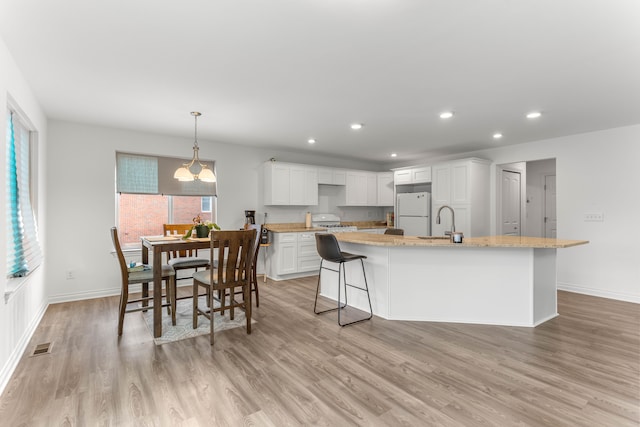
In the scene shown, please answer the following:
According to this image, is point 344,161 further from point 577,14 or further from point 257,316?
point 577,14

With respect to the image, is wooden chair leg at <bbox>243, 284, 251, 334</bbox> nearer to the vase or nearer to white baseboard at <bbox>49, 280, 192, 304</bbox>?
the vase

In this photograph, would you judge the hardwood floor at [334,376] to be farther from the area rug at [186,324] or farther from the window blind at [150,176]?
the window blind at [150,176]

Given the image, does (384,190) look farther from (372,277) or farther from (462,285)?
(462,285)

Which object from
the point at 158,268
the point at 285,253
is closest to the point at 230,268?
A: the point at 158,268

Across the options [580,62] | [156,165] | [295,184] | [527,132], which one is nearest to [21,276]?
[156,165]

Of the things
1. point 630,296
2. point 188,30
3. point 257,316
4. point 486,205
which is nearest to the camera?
point 188,30

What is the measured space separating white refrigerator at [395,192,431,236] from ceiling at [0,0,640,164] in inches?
84.8

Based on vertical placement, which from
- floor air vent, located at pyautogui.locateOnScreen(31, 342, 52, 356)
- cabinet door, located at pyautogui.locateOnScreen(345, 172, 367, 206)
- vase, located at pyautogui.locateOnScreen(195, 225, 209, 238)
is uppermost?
cabinet door, located at pyautogui.locateOnScreen(345, 172, 367, 206)

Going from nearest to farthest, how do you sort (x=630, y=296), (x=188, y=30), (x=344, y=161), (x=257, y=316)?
(x=188, y=30) → (x=257, y=316) → (x=630, y=296) → (x=344, y=161)

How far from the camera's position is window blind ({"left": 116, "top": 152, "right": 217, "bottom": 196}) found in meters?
4.77

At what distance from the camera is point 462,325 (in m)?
3.41

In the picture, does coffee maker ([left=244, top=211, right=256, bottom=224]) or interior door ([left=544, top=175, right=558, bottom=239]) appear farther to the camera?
interior door ([left=544, top=175, right=558, bottom=239])

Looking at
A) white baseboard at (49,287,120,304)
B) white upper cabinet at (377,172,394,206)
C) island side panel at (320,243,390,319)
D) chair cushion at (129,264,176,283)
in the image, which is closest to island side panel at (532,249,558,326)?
island side panel at (320,243,390,319)

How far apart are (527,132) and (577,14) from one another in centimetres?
323
